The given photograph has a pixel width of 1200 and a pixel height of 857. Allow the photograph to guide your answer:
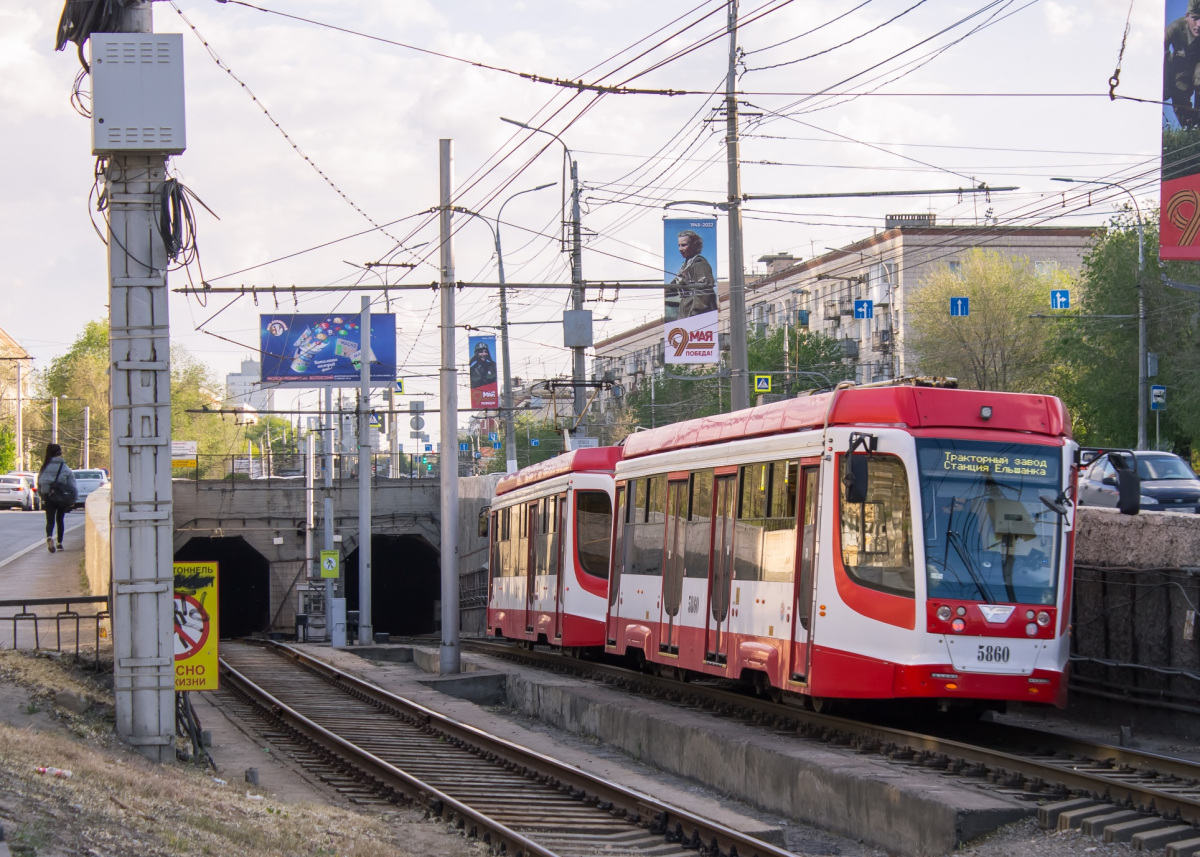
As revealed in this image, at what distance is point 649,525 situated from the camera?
17.9m

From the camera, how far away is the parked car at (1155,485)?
2495 centimetres

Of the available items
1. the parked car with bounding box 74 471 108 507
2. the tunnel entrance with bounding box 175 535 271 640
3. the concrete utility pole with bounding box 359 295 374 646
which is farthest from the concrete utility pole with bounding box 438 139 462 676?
the tunnel entrance with bounding box 175 535 271 640

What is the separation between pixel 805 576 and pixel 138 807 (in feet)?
21.8

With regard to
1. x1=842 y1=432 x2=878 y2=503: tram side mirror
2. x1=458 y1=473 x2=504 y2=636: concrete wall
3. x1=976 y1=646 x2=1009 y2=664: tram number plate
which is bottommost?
x1=458 y1=473 x2=504 y2=636: concrete wall

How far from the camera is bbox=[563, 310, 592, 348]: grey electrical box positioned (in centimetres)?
2802

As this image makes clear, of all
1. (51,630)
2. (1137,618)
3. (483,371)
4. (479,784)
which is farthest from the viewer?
(483,371)

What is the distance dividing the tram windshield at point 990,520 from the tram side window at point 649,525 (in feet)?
17.9

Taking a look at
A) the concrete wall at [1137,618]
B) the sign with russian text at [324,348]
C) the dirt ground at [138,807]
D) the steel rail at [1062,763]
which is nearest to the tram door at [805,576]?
the steel rail at [1062,763]

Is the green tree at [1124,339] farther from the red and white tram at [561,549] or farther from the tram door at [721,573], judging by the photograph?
the tram door at [721,573]

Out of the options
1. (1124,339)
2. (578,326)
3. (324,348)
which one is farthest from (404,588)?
(578,326)

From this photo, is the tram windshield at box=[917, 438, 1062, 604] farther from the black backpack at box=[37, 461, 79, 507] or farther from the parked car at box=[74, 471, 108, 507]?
the parked car at box=[74, 471, 108, 507]

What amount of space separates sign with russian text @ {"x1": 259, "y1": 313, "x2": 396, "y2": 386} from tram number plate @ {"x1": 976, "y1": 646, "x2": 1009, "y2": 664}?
151 ft

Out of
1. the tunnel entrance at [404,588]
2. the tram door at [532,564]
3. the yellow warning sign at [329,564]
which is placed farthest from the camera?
the tunnel entrance at [404,588]

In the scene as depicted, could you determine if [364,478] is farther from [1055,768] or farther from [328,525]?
[1055,768]
